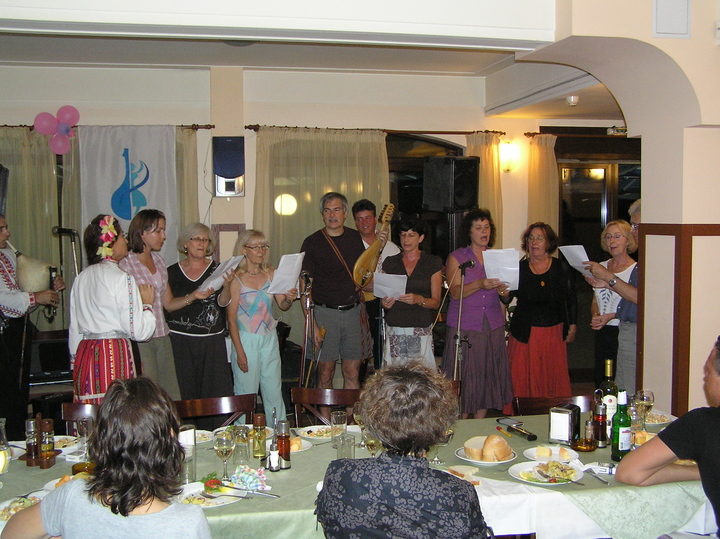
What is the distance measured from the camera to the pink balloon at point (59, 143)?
585 centimetres

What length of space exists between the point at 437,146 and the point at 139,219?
3717 millimetres

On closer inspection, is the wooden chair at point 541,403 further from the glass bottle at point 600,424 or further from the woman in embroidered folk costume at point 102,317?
the woman in embroidered folk costume at point 102,317

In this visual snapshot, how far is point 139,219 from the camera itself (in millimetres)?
4125

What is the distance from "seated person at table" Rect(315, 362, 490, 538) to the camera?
1614 mm

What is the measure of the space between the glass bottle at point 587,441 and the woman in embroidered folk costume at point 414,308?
2026 millimetres

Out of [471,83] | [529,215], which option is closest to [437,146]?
[471,83]

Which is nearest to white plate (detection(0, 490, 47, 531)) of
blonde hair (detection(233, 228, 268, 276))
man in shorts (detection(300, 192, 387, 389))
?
blonde hair (detection(233, 228, 268, 276))

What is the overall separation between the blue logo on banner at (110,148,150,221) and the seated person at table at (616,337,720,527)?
5.13 metres

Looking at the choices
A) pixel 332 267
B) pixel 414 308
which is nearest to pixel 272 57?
pixel 332 267

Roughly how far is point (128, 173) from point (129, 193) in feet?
0.60

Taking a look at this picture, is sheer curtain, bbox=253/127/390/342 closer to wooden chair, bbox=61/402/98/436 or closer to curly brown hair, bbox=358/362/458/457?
wooden chair, bbox=61/402/98/436

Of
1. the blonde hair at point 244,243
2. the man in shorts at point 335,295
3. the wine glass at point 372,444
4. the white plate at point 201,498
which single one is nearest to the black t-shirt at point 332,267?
the man in shorts at point 335,295

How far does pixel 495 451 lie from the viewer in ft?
8.11

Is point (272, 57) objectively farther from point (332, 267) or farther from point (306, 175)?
point (332, 267)
